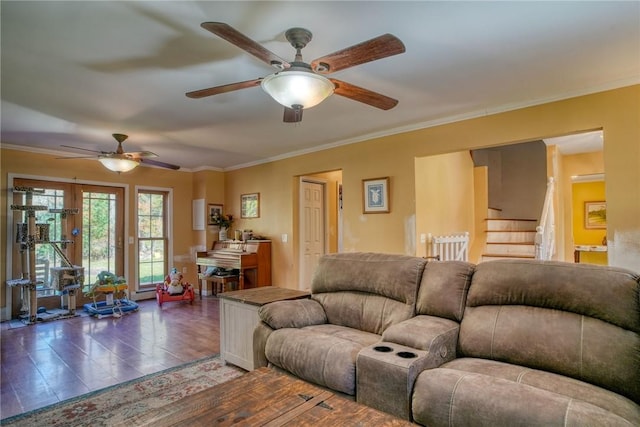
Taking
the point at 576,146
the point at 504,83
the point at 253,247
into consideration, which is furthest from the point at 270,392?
the point at 576,146

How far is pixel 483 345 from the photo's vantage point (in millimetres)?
2031

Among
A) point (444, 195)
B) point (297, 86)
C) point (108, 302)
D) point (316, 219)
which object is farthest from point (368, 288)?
point (108, 302)

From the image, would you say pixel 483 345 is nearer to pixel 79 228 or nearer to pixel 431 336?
pixel 431 336

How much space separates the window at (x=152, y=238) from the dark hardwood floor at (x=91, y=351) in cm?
134

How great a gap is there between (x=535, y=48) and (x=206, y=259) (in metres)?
5.65

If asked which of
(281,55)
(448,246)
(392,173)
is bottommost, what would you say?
(448,246)

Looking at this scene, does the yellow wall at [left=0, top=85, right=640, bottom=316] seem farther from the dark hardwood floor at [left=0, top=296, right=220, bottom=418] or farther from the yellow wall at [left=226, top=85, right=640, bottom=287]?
the dark hardwood floor at [left=0, top=296, right=220, bottom=418]

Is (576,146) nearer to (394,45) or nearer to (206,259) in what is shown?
(394,45)

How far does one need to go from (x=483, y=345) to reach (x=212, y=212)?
574cm

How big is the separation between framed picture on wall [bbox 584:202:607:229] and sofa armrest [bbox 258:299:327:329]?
7.56 m

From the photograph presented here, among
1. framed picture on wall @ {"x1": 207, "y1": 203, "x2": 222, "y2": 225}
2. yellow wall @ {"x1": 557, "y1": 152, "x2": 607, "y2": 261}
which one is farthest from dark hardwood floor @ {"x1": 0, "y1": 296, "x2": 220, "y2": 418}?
yellow wall @ {"x1": 557, "y1": 152, "x2": 607, "y2": 261}

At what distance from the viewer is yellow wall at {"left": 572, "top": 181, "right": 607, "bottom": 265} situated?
7480mm

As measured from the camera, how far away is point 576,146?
6.14m

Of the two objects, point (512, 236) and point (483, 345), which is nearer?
point (483, 345)
